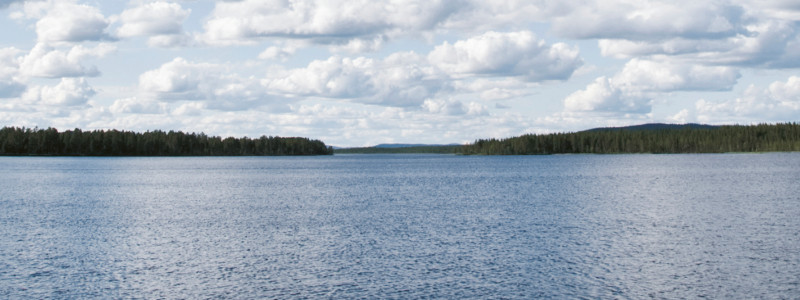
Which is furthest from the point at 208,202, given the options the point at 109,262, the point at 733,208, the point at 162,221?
the point at 733,208

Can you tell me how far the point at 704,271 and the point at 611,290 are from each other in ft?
17.8

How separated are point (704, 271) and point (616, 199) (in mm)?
36515


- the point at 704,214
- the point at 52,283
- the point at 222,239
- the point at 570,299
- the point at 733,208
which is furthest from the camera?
the point at 733,208

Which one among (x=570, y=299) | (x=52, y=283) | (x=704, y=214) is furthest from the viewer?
(x=704, y=214)

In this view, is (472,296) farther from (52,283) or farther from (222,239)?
(222,239)

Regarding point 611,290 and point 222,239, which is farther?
point 222,239

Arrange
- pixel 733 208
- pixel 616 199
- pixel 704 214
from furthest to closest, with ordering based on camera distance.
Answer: pixel 616 199 < pixel 733 208 < pixel 704 214

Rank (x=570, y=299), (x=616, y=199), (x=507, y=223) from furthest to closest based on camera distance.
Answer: (x=616, y=199), (x=507, y=223), (x=570, y=299)

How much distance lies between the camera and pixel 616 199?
63750 mm

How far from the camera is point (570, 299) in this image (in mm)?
23750

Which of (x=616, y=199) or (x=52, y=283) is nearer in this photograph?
(x=52, y=283)

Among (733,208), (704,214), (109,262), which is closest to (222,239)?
(109,262)

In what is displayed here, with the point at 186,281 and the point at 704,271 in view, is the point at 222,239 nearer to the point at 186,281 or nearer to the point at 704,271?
the point at 186,281

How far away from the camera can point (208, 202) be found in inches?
2542
